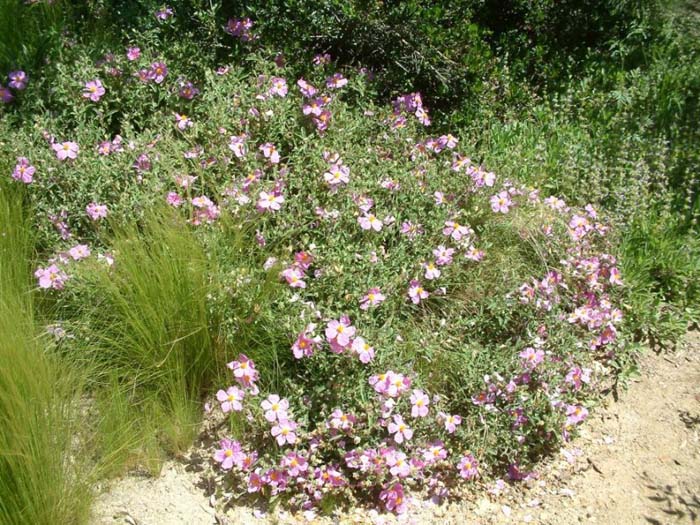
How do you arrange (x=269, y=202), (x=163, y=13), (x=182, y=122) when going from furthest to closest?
(x=163, y=13) < (x=182, y=122) < (x=269, y=202)

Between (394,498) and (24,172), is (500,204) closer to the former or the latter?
(394,498)

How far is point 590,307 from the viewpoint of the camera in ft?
11.6

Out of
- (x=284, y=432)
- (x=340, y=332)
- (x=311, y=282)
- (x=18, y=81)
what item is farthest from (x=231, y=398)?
(x=18, y=81)

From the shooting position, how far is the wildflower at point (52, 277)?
3.10m

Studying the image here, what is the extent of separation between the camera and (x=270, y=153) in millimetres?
3674

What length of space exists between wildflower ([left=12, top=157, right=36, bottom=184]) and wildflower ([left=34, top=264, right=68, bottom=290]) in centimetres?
55

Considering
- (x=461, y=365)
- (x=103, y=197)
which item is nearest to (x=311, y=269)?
(x=461, y=365)

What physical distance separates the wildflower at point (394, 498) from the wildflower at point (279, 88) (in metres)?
2.10

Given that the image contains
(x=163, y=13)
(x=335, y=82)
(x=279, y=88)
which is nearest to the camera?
(x=279, y=88)

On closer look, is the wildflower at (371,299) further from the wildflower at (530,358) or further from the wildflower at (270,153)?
the wildflower at (270,153)

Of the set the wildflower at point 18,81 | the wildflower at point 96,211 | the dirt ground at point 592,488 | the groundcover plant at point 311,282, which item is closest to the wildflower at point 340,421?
the groundcover plant at point 311,282

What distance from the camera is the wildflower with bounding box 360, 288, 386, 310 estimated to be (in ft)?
10.1

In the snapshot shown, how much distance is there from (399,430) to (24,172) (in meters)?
2.08

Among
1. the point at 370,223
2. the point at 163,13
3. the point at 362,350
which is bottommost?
the point at 362,350
